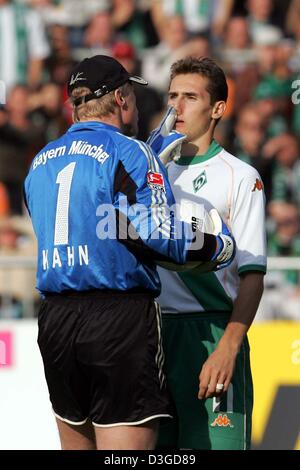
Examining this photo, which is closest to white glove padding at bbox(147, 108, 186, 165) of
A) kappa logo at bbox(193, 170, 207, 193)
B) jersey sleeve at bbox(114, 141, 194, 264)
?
kappa logo at bbox(193, 170, 207, 193)

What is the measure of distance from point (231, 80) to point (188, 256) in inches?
234

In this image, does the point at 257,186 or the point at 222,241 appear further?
the point at 257,186

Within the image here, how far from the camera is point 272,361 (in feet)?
20.3

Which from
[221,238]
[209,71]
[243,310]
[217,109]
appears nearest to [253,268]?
[243,310]

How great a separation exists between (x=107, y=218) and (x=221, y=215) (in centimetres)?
78

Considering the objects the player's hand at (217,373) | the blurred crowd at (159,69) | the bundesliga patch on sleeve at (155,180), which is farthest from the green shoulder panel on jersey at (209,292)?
the blurred crowd at (159,69)

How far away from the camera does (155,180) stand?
12.0ft

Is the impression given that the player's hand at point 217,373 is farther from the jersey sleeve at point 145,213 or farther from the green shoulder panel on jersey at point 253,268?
the jersey sleeve at point 145,213

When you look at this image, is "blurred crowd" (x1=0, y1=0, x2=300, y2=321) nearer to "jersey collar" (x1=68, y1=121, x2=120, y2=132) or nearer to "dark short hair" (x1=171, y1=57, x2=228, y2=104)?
"dark short hair" (x1=171, y1=57, x2=228, y2=104)

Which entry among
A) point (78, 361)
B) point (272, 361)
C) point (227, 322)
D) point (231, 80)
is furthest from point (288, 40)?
point (78, 361)

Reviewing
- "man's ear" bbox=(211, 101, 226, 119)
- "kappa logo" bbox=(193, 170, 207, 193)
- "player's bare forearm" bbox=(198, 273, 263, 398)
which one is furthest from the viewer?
"man's ear" bbox=(211, 101, 226, 119)

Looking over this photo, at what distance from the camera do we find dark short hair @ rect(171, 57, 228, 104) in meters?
4.39

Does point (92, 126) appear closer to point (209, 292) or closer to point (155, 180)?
point (155, 180)

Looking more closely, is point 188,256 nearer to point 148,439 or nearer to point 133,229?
point 133,229
